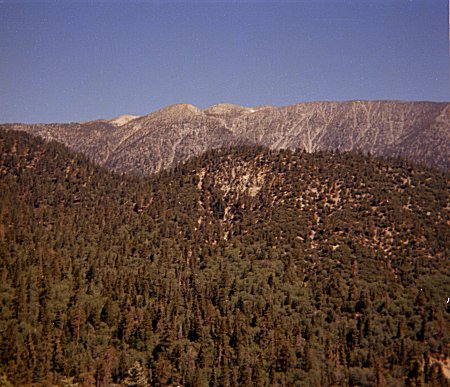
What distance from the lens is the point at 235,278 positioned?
485 ft

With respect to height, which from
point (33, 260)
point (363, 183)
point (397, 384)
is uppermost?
point (363, 183)

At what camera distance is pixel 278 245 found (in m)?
158

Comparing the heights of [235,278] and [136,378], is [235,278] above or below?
above

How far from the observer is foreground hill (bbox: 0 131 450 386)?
114 meters

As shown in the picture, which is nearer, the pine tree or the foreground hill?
the pine tree

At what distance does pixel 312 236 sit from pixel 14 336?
89.5 metres

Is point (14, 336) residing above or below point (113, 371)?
above

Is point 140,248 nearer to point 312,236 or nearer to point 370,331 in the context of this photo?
point 312,236

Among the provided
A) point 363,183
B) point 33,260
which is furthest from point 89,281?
point 363,183

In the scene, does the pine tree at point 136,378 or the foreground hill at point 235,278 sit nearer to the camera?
the pine tree at point 136,378

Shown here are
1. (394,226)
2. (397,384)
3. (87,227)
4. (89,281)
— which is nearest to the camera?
(397,384)

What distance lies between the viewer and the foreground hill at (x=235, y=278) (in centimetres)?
11438

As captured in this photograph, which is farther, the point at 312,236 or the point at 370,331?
the point at 312,236

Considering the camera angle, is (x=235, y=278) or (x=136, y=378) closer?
(x=136, y=378)
